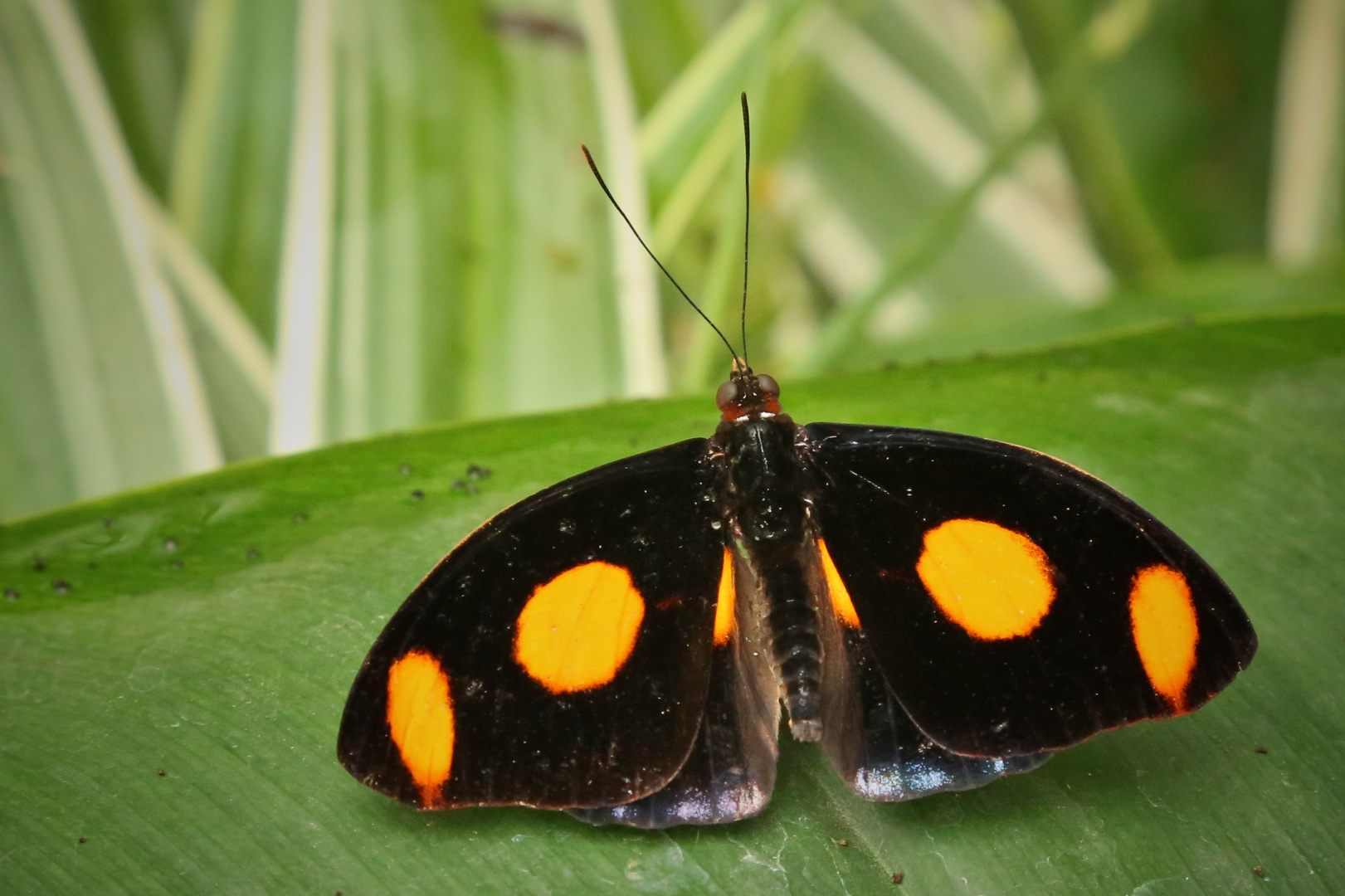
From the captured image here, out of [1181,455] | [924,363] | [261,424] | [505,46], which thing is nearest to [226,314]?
[261,424]

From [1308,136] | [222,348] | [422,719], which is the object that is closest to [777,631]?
[422,719]

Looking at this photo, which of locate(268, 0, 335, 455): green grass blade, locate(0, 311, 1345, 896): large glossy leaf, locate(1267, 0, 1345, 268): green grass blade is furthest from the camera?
locate(1267, 0, 1345, 268): green grass blade

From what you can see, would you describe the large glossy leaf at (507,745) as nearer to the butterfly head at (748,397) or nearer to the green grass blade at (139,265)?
the butterfly head at (748,397)

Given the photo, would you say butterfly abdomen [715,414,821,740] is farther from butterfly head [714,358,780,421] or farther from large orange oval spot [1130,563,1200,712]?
large orange oval spot [1130,563,1200,712]

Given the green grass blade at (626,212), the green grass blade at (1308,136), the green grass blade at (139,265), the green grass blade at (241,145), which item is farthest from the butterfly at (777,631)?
the green grass blade at (1308,136)

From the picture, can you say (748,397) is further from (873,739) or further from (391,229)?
(391,229)

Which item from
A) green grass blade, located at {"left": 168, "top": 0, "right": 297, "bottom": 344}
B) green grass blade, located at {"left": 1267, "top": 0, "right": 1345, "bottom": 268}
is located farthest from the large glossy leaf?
green grass blade, located at {"left": 1267, "top": 0, "right": 1345, "bottom": 268}
